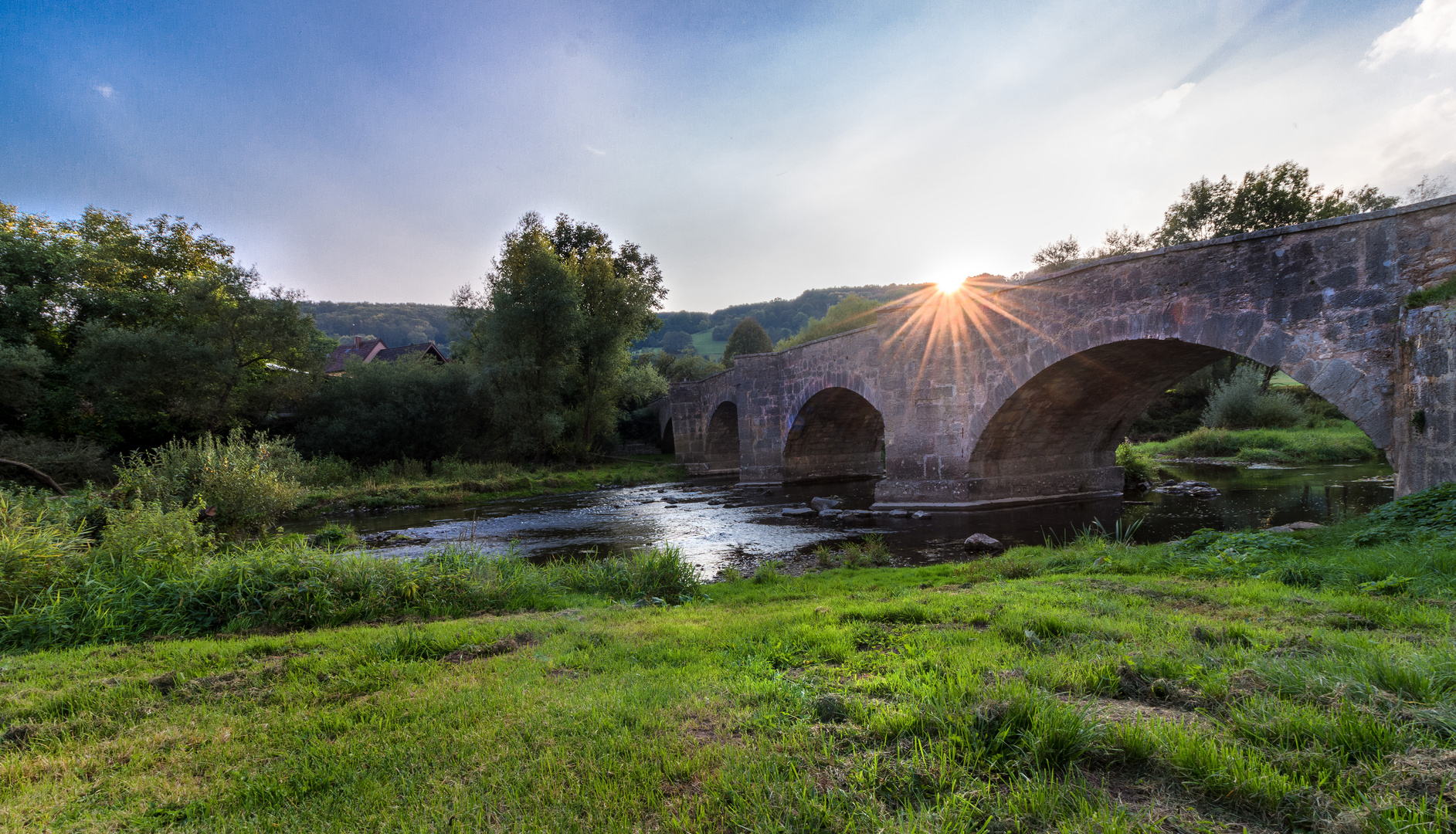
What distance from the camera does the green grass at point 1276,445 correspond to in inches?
773

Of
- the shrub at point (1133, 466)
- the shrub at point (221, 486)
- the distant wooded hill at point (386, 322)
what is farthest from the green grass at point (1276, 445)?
the distant wooded hill at point (386, 322)

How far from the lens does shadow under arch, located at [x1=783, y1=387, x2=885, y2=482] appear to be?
19.9m

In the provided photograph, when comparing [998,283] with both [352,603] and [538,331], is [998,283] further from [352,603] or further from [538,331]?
[538,331]

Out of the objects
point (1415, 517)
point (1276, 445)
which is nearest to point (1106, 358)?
point (1415, 517)

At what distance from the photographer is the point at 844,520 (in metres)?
12.7

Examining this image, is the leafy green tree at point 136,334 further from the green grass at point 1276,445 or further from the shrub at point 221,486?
the green grass at point 1276,445

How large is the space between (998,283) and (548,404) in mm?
18292

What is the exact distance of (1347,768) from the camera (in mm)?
1722

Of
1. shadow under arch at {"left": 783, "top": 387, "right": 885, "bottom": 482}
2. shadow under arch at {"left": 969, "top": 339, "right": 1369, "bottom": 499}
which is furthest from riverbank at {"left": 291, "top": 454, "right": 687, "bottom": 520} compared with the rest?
shadow under arch at {"left": 969, "top": 339, "right": 1369, "bottom": 499}

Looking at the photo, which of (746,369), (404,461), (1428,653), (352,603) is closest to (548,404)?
(404,461)

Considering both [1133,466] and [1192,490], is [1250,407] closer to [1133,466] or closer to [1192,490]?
[1133,466]

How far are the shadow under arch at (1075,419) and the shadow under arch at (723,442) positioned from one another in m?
14.5

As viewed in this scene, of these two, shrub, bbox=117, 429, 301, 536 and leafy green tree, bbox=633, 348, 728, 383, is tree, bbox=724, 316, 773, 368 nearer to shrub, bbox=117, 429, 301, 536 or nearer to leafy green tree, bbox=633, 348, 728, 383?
leafy green tree, bbox=633, 348, 728, 383

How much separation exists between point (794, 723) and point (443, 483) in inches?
771
